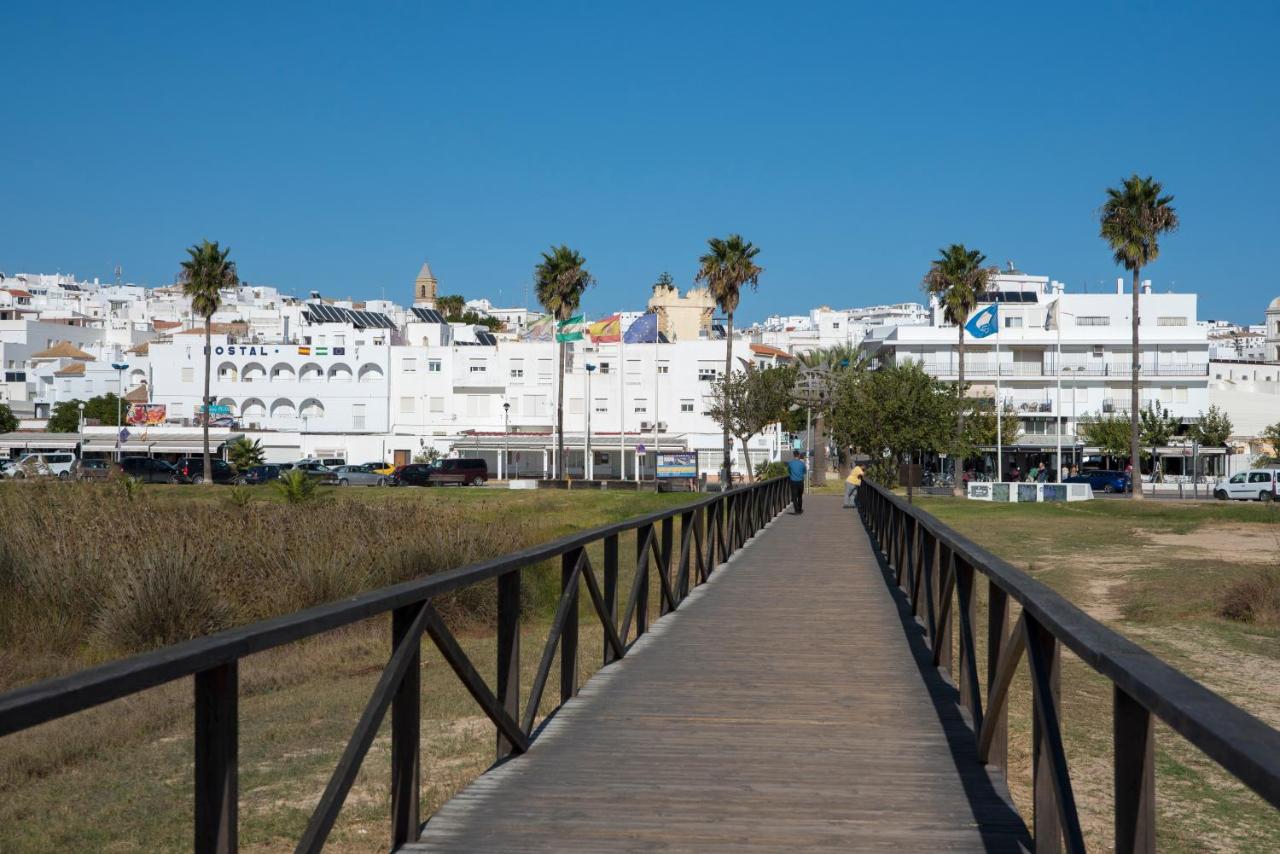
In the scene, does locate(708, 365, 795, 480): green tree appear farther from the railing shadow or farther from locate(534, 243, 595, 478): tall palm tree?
the railing shadow

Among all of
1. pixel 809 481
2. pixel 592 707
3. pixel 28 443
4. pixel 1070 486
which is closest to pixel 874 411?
pixel 1070 486

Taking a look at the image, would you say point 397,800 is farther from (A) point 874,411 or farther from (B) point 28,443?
(B) point 28,443

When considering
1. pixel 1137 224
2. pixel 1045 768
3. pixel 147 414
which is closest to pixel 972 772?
pixel 1045 768

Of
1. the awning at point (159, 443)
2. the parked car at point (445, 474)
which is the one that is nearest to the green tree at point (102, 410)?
the awning at point (159, 443)

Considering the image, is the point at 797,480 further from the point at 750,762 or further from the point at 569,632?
the point at 750,762

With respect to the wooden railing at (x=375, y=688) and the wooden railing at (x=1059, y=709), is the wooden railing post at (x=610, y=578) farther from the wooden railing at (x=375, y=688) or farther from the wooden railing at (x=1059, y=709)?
the wooden railing at (x=1059, y=709)

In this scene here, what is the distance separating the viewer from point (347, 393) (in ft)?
287

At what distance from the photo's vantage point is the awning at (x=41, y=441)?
263 ft

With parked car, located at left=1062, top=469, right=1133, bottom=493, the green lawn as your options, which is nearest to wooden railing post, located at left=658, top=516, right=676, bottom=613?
the green lawn

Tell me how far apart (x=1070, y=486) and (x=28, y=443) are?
62.3 meters

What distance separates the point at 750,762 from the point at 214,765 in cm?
327

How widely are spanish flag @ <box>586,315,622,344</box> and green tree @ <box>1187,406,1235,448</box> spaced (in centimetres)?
3630

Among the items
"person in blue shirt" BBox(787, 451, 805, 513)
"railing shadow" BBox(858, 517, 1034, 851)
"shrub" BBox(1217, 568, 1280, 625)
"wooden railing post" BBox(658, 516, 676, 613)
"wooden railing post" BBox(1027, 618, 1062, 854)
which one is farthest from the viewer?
"person in blue shirt" BBox(787, 451, 805, 513)

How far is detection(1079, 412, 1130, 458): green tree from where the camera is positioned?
2911 inches
